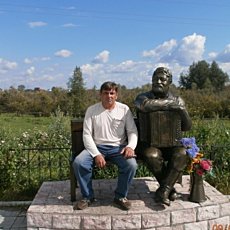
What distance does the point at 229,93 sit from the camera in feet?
54.7

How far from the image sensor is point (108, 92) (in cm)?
377

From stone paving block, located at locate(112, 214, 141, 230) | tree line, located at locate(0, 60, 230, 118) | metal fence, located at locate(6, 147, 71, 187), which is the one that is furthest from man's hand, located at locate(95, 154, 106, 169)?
tree line, located at locate(0, 60, 230, 118)

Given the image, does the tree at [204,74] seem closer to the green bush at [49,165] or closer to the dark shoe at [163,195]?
the green bush at [49,165]

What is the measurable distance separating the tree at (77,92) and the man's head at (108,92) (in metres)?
9.61

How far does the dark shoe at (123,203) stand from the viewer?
3.59 metres

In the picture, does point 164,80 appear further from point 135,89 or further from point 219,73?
point 219,73

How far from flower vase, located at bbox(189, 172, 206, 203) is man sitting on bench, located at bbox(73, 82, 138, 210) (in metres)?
0.71

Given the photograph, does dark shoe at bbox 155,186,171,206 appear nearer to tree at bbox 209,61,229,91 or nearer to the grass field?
the grass field

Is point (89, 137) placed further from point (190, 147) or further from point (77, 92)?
point (77, 92)

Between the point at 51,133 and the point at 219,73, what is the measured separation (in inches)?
1367

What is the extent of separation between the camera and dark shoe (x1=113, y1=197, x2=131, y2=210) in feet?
11.8

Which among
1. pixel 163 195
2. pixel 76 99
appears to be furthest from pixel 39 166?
pixel 76 99

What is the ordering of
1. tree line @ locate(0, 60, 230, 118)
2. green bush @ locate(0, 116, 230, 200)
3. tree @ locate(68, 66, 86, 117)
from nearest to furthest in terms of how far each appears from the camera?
green bush @ locate(0, 116, 230, 200), tree line @ locate(0, 60, 230, 118), tree @ locate(68, 66, 86, 117)

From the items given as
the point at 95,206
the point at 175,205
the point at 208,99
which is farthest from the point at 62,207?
the point at 208,99
